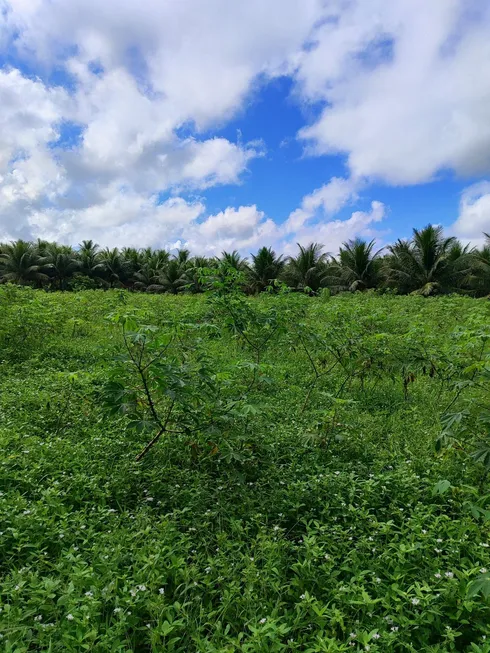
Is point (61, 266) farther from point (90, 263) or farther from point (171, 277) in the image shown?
point (171, 277)

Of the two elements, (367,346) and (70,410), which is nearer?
(70,410)

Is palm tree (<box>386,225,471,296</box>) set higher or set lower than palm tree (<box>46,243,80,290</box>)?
lower

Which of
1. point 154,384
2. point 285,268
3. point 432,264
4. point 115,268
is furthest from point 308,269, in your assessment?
point 154,384

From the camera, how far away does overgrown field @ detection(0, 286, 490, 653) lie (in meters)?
1.77

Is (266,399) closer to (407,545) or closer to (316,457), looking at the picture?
(316,457)

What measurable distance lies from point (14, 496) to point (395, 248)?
21.4 metres

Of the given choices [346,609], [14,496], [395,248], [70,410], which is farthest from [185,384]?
[395,248]

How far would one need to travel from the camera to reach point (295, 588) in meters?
2.04

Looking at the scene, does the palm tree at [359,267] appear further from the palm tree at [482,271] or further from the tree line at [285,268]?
the palm tree at [482,271]

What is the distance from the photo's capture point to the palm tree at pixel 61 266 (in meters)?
26.3

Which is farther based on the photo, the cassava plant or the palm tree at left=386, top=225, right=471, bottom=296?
the palm tree at left=386, top=225, right=471, bottom=296

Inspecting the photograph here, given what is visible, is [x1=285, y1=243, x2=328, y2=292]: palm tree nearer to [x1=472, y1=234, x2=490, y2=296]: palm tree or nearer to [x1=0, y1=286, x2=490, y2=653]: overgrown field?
[x1=472, y1=234, x2=490, y2=296]: palm tree

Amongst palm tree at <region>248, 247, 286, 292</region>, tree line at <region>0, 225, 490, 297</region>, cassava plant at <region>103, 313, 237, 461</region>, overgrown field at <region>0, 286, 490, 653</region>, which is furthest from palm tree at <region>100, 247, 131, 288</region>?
cassava plant at <region>103, 313, 237, 461</region>

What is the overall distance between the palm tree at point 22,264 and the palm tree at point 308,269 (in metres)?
15.5
